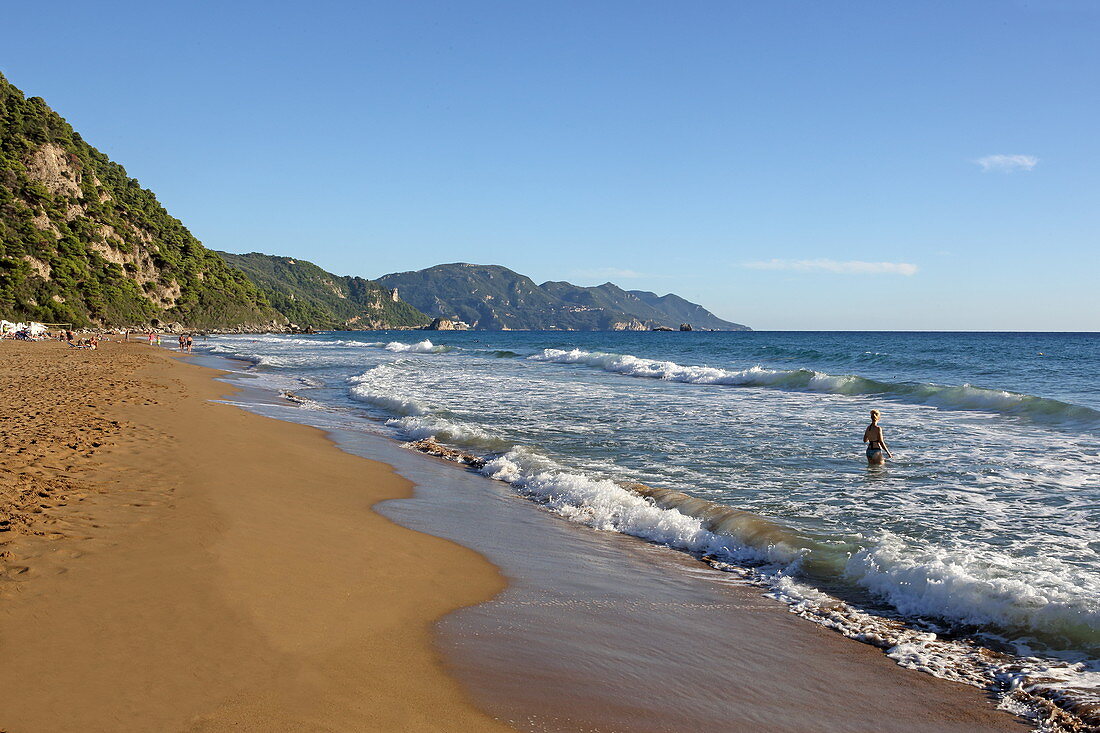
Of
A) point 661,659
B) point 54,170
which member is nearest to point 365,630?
point 661,659

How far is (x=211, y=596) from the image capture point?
185 inches

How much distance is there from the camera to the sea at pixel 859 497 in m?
5.00

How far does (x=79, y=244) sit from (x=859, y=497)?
95.3 metres

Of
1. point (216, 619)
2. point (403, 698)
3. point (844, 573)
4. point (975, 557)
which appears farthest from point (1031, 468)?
point (216, 619)

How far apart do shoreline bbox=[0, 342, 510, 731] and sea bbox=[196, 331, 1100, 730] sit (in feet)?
9.03

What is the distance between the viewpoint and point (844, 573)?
624cm

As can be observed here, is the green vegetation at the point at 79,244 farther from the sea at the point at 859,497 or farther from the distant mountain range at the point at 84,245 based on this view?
the sea at the point at 859,497

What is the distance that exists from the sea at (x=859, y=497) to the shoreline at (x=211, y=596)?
9.03ft

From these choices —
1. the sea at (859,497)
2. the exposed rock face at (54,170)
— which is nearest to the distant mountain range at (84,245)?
the exposed rock face at (54,170)

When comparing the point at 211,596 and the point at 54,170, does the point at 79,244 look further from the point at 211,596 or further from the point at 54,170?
the point at 211,596

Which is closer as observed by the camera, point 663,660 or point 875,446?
point 663,660

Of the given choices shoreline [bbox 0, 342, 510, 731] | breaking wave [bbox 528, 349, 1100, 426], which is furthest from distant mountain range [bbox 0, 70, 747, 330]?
shoreline [bbox 0, 342, 510, 731]

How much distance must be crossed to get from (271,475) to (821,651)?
740cm

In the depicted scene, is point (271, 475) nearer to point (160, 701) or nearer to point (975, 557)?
point (160, 701)
